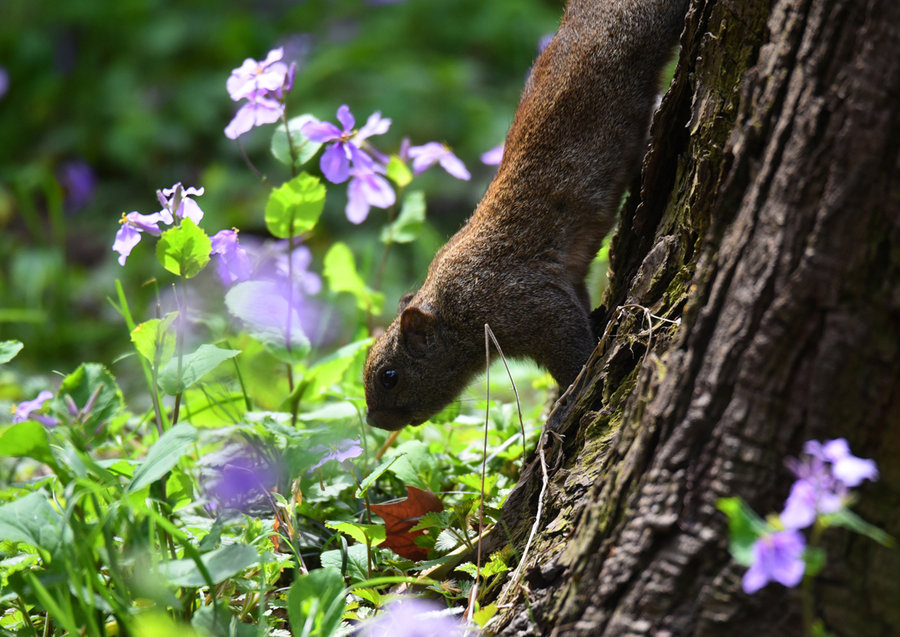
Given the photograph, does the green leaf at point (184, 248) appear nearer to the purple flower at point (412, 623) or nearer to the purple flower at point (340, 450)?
the purple flower at point (340, 450)

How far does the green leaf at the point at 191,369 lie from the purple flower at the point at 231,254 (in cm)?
42

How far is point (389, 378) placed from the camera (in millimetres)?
3383

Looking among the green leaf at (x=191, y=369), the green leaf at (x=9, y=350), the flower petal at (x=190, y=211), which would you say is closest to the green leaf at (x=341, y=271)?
the flower petal at (x=190, y=211)

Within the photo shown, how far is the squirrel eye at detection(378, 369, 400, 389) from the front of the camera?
3.37 m

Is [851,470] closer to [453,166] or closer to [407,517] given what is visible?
[407,517]

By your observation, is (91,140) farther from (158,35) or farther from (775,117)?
(775,117)

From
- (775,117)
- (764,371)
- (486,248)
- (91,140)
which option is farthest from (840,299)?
(91,140)

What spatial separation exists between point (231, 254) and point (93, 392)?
23.8 inches

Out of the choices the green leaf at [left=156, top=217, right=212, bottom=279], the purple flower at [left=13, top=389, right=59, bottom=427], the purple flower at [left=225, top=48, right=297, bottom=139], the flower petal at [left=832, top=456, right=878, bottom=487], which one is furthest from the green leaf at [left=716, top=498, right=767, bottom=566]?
the purple flower at [left=13, top=389, right=59, bottom=427]

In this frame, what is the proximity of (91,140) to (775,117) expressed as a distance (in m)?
7.80

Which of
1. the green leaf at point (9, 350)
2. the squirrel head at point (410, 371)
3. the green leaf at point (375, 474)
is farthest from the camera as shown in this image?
the squirrel head at point (410, 371)

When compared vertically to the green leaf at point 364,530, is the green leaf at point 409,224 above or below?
above

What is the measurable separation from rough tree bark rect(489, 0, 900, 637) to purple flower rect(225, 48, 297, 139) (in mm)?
1632

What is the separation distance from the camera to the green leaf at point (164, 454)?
1907mm
